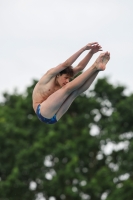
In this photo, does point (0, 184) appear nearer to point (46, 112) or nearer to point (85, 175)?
point (85, 175)

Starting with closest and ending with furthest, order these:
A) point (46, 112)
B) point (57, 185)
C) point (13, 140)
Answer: point (46, 112), point (57, 185), point (13, 140)

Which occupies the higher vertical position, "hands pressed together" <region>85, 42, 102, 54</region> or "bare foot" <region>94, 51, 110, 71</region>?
"hands pressed together" <region>85, 42, 102, 54</region>

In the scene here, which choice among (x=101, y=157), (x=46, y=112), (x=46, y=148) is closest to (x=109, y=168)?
(x=101, y=157)

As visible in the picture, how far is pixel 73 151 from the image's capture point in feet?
140

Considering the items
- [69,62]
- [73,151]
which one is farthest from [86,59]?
[73,151]

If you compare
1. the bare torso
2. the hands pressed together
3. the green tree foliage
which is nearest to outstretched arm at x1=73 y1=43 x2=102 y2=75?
the hands pressed together

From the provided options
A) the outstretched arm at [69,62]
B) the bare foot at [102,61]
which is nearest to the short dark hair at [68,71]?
the outstretched arm at [69,62]

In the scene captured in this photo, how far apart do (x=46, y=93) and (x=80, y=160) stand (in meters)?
24.8

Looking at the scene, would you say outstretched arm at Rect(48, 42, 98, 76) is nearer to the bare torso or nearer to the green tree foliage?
the bare torso

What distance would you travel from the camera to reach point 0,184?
1626 inches

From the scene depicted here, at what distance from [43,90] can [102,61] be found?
156 centimetres

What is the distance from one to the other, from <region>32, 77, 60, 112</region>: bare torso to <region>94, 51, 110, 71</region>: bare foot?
45.8 inches

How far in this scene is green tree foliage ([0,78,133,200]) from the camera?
41188mm

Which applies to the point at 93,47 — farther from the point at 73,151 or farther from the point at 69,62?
the point at 73,151
